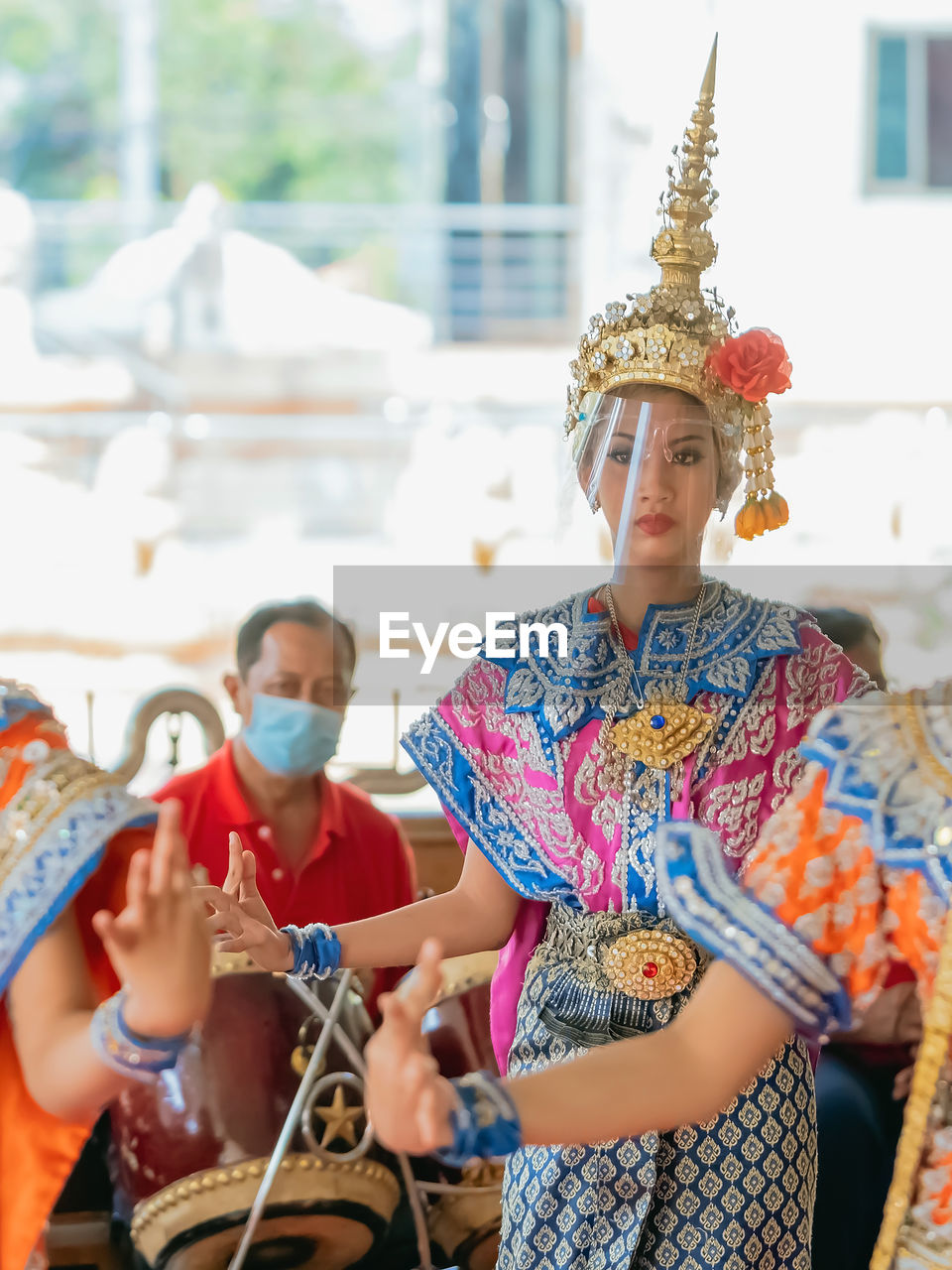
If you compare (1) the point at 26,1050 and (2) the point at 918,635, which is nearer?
(1) the point at 26,1050

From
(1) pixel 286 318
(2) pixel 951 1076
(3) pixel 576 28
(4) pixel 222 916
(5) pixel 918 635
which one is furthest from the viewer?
(1) pixel 286 318

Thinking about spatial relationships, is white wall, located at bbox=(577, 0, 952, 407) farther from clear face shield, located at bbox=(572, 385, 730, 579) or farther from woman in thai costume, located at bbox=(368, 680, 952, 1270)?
woman in thai costume, located at bbox=(368, 680, 952, 1270)

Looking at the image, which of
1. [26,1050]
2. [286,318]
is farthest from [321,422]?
[26,1050]

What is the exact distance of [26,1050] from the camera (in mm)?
1159

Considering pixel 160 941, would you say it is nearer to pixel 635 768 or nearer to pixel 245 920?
pixel 245 920

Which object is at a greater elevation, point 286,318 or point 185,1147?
point 286,318

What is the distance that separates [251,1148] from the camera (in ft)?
6.96

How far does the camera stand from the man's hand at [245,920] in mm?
1457

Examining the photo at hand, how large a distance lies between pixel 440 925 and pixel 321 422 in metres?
6.45

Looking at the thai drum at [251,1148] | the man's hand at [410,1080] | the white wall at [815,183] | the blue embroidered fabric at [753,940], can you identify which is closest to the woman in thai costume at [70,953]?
the man's hand at [410,1080]

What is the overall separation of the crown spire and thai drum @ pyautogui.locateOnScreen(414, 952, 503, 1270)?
3.55 ft

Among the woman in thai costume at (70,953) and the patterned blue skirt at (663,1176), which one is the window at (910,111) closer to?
the patterned blue skirt at (663,1176)

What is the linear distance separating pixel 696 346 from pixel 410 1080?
924mm

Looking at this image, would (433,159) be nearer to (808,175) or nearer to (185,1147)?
(808,175)
